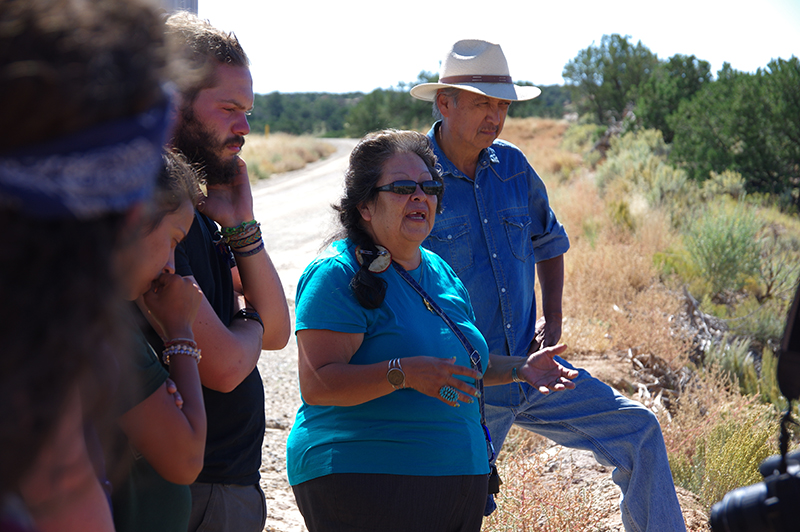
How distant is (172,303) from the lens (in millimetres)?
1481

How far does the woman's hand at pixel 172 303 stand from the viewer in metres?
1.47

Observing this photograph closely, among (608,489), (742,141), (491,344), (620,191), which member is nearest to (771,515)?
(491,344)

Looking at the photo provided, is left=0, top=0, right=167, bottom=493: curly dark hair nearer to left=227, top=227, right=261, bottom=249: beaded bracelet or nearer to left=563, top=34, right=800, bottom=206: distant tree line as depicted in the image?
left=227, top=227, right=261, bottom=249: beaded bracelet

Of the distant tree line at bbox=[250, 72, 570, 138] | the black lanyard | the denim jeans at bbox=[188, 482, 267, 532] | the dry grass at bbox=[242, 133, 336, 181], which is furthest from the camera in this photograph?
the distant tree line at bbox=[250, 72, 570, 138]

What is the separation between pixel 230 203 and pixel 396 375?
0.75m

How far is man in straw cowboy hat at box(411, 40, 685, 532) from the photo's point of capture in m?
2.79

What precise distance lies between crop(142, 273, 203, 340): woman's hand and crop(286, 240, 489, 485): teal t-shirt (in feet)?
2.61

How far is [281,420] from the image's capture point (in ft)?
15.0

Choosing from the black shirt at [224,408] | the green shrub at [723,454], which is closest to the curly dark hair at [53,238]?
the black shirt at [224,408]

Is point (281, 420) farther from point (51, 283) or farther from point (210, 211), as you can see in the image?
point (51, 283)

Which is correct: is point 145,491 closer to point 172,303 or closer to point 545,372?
point 172,303

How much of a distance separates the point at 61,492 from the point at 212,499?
0.97 metres

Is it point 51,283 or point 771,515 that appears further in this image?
point 771,515

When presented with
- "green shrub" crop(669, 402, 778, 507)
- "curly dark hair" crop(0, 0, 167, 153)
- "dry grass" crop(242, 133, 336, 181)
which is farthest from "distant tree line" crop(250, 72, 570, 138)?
"curly dark hair" crop(0, 0, 167, 153)
